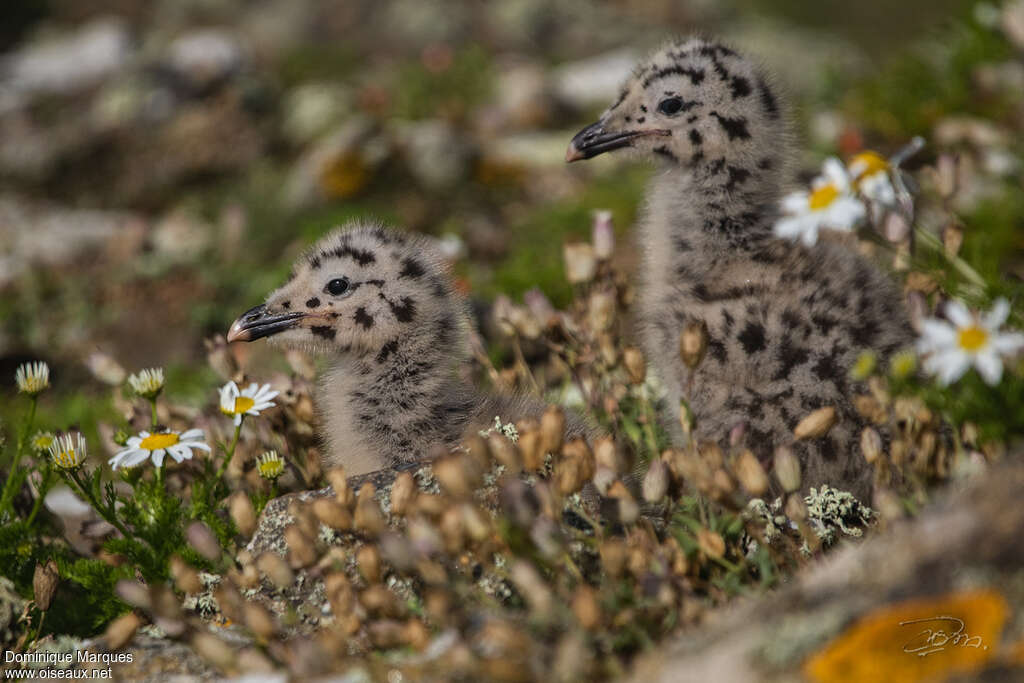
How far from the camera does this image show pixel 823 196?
3.23 meters

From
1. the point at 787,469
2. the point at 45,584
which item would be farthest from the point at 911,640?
the point at 45,584

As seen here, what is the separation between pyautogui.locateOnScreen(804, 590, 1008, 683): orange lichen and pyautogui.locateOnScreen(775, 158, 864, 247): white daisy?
130 cm

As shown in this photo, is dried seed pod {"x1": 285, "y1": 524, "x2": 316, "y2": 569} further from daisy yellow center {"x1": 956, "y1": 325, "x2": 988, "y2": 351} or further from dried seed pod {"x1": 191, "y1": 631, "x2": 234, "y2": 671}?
daisy yellow center {"x1": 956, "y1": 325, "x2": 988, "y2": 351}

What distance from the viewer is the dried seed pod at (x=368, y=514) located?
2537 mm

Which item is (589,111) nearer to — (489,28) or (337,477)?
(489,28)

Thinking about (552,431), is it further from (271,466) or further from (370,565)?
(271,466)

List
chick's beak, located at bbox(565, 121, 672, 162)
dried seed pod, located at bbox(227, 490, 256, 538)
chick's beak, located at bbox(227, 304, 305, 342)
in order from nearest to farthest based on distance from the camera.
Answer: dried seed pod, located at bbox(227, 490, 256, 538), chick's beak, located at bbox(227, 304, 305, 342), chick's beak, located at bbox(565, 121, 672, 162)

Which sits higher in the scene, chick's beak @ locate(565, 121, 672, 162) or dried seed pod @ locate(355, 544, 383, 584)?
chick's beak @ locate(565, 121, 672, 162)

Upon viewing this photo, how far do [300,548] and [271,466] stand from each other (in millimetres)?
758

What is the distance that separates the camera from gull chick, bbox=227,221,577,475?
3.76 meters

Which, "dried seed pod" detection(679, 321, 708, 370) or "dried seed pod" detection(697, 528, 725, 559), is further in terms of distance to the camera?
"dried seed pod" detection(679, 321, 708, 370)

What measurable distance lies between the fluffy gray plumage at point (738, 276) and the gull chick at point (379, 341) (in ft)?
2.32

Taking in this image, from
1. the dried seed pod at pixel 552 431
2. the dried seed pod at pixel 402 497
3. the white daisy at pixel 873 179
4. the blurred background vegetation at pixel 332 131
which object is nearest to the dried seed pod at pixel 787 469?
the dried seed pod at pixel 552 431

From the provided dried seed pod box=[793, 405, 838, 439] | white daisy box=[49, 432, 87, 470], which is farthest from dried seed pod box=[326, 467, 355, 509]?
dried seed pod box=[793, 405, 838, 439]
